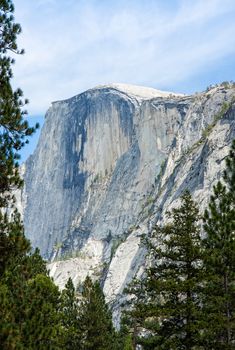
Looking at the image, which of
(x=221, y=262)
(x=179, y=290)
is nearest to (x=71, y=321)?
(x=179, y=290)

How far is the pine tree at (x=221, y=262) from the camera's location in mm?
27828

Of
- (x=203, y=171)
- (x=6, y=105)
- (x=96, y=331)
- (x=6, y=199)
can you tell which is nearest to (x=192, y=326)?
(x=6, y=199)

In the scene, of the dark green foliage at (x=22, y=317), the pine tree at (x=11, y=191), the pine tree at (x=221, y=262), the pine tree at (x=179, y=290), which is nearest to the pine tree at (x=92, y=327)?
the pine tree at (x=179, y=290)

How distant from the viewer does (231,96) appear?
197 metres

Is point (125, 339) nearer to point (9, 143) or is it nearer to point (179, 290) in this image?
point (179, 290)

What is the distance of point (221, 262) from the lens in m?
28.7

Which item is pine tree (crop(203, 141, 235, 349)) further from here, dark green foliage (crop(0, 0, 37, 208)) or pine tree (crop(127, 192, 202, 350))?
dark green foliage (crop(0, 0, 37, 208))

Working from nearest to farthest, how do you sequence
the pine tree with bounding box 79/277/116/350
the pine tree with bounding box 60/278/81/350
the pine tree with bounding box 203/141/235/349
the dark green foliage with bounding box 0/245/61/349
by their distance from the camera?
the dark green foliage with bounding box 0/245/61/349
the pine tree with bounding box 203/141/235/349
the pine tree with bounding box 60/278/81/350
the pine tree with bounding box 79/277/116/350

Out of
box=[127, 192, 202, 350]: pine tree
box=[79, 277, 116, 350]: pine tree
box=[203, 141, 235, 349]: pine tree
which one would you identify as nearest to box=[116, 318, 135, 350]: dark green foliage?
box=[79, 277, 116, 350]: pine tree

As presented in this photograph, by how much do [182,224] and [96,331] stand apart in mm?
21043

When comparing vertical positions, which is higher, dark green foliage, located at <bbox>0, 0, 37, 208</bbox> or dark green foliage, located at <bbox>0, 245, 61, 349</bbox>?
dark green foliage, located at <bbox>0, 0, 37, 208</bbox>

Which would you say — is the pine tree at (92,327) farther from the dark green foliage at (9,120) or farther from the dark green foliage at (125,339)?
the dark green foliage at (9,120)

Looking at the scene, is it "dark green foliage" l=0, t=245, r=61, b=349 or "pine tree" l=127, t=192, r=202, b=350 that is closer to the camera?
"dark green foliage" l=0, t=245, r=61, b=349

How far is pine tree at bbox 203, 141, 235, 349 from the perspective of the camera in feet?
91.3
